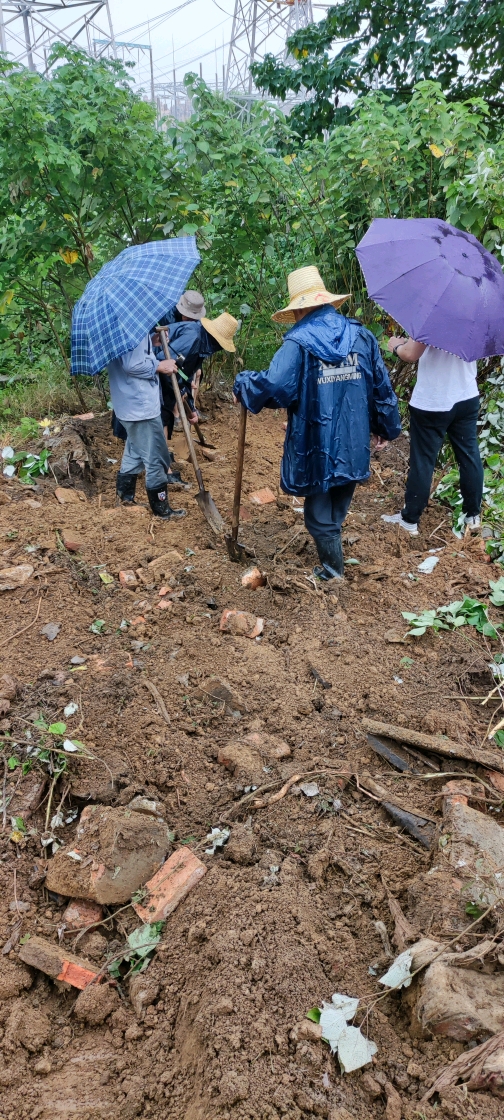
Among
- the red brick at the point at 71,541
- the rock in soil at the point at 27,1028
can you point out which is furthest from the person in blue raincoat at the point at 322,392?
the rock in soil at the point at 27,1028

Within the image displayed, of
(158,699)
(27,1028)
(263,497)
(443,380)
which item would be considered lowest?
(27,1028)

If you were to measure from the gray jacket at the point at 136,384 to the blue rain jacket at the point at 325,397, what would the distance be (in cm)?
114

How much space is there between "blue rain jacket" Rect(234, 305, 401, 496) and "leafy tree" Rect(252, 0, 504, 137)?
6694 mm

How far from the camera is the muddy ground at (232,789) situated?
5.80ft

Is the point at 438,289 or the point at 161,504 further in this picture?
the point at 161,504

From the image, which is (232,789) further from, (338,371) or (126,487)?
(126,487)

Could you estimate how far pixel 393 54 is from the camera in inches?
348

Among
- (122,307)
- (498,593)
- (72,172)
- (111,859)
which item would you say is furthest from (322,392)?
(72,172)

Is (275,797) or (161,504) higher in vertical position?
(161,504)

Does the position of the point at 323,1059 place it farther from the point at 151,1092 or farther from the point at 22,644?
the point at 22,644

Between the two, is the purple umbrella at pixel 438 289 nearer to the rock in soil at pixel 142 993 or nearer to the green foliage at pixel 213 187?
the green foliage at pixel 213 187

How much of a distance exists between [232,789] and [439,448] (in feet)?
9.12

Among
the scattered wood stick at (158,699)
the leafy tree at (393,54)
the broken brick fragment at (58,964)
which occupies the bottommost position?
the broken brick fragment at (58,964)

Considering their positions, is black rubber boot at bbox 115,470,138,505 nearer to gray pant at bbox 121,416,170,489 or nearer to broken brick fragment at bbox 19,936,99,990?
gray pant at bbox 121,416,170,489
